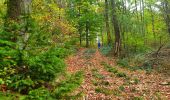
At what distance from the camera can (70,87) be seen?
480 cm

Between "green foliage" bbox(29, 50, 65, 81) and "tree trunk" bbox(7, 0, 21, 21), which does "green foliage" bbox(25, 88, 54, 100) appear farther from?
"tree trunk" bbox(7, 0, 21, 21)

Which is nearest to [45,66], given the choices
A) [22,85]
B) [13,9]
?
[22,85]

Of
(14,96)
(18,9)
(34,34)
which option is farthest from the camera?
(18,9)

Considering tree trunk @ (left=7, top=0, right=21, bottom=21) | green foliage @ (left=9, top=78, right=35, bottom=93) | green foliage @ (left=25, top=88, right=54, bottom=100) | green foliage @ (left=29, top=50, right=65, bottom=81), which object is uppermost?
tree trunk @ (left=7, top=0, right=21, bottom=21)

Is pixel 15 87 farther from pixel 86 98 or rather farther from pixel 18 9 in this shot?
pixel 86 98

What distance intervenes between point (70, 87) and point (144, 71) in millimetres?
10457

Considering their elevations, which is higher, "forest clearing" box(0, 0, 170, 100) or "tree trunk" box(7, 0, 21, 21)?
"tree trunk" box(7, 0, 21, 21)

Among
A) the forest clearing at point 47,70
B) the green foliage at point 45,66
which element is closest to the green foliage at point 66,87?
the forest clearing at point 47,70

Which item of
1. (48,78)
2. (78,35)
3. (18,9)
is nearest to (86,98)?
(48,78)

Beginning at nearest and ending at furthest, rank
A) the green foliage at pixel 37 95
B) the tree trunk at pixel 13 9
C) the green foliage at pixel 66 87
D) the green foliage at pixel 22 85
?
the green foliage at pixel 37 95 < the green foliage at pixel 22 85 < the green foliage at pixel 66 87 < the tree trunk at pixel 13 9

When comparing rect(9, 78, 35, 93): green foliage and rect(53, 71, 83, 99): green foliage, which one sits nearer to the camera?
rect(9, 78, 35, 93): green foliage

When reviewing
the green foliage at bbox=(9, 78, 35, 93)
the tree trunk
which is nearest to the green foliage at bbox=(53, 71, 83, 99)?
the green foliage at bbox=(9, 78, 35, 93)

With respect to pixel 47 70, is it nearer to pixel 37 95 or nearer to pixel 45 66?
pixel 45 66

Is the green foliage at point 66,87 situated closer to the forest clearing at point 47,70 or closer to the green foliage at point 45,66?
the forest clearing at point 47,70
